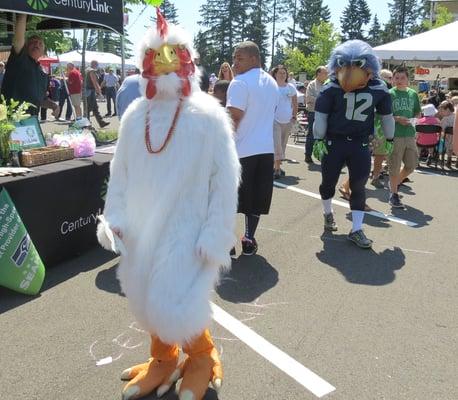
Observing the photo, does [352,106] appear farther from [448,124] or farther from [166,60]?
[448,124]

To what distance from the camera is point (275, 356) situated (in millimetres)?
3070

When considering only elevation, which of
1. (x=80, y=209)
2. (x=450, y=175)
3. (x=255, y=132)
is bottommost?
(x=450, y=175)

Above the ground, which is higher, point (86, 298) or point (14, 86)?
point (14, 86)

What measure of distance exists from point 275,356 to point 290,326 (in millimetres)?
427

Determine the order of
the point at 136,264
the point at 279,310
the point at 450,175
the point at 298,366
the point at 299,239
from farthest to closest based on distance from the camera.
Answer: the point at 450,175
the point at 299,239
the point at 279,310
the point at 298,366
the point at 136,264

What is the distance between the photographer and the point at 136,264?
2.42 meters

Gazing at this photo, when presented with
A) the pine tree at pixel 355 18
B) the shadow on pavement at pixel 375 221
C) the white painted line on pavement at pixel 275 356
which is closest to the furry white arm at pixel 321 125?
the shadow on pavement at pixel 375 221

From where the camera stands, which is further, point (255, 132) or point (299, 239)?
point (299, 239)

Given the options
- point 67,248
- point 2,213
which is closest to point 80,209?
point 67,248

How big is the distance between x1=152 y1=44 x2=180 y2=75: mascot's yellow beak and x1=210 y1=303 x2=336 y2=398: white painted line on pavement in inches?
47.0

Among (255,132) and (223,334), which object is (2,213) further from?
(255,132)

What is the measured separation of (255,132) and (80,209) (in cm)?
178

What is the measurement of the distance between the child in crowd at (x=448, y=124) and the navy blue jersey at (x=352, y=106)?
5.33m

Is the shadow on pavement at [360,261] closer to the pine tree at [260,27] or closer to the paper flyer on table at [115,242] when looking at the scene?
the paper flyer on table at [115,242]
